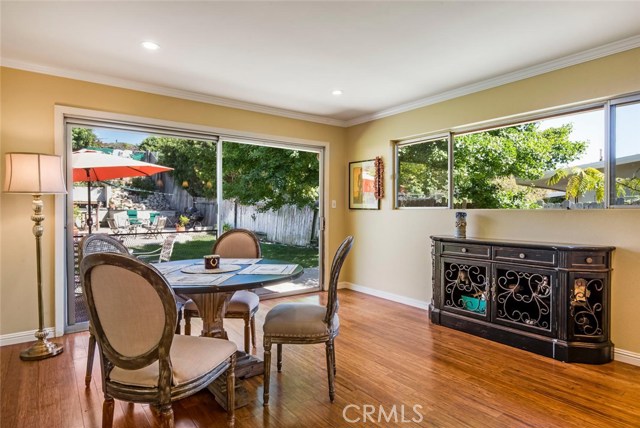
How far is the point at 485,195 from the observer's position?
12.2ft

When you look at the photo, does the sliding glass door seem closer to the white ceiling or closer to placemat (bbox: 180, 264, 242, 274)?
the white ceiling

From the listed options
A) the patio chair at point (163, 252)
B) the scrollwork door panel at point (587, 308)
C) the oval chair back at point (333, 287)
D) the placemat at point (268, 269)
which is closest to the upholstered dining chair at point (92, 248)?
the placemat at point (268, 269)

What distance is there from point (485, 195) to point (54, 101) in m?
4.39

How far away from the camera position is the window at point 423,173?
4.14m

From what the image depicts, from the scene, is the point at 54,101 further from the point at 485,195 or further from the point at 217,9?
the point at 485,195

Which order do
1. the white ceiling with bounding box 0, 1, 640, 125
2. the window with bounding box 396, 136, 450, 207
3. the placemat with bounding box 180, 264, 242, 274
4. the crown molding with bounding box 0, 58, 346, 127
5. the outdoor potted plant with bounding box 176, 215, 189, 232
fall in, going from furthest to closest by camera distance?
the window with bounding box 396, 136, 450, 207 < the outdoor potted plant with bounding box 176, 215, 189, 232 < the crown molding with bounding box 0, 58, 346, 127 < the placemat with bounding box 180, 264, 242, 274 < the white ceiling with bounding box 0, 1, 640, 125

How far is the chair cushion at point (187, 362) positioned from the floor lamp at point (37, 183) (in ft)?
6.19

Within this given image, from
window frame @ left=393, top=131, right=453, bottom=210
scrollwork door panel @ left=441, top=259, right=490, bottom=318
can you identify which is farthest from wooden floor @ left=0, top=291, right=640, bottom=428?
window frame @ left=393, top=131, right=453, bottom=210

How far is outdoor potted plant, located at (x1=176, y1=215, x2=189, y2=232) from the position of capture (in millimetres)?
4008

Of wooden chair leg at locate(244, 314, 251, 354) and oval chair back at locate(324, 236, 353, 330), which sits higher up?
oval chair back at locate(324, 236, 353, 330)

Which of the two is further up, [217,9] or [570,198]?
[217,9]

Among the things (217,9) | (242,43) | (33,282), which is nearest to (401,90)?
(242,43)

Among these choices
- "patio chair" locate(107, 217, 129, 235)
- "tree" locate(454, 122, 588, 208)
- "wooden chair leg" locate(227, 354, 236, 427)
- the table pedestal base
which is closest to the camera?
"wooden chair leg" locate(227, 354, 236, 427)

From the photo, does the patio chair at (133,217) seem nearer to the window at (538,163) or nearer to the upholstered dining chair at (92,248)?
the upholstered dining chair at (92,248)
